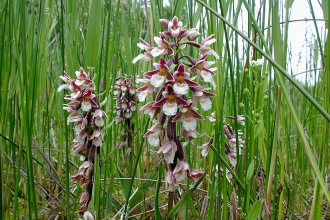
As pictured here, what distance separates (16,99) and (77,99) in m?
0.24

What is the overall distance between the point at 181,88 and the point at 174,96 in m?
0.03

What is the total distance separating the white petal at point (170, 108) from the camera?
0.89 m

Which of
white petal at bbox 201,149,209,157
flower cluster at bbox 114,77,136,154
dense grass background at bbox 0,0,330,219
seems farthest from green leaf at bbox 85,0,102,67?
flower cluster at bbox 114,77,136,154

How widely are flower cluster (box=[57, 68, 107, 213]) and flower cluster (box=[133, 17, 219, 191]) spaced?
31 centimetres

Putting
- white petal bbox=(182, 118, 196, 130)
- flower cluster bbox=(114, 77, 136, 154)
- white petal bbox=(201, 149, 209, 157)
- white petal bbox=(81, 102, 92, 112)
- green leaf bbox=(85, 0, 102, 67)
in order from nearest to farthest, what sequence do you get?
green leaf bbox=(85, 0, 102, 67), white petal bbox=(182, 118, 196, 130), white petal bbox=(81, 102, 92, 112), white petal bbox=(201, 149, 209, 157), flower cluster bbox=(114, 77, 136, 154)

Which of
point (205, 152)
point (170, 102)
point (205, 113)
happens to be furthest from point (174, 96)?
point (205, 113)

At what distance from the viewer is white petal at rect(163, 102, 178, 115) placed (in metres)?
0.89

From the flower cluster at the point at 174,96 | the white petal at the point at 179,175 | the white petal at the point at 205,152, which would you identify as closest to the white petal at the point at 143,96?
the flower cluster at the point at 174,96

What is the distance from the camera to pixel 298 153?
1.85 metres

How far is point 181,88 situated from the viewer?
89 cm

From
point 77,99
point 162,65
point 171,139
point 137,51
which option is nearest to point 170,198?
point 171,139

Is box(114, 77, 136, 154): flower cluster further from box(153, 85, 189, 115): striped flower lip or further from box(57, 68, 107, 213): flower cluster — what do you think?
box(153, 85, 189, 115): striped flower lip

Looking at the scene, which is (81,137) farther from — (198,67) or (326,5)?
(326,5)

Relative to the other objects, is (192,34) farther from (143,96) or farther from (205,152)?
(205,152)
